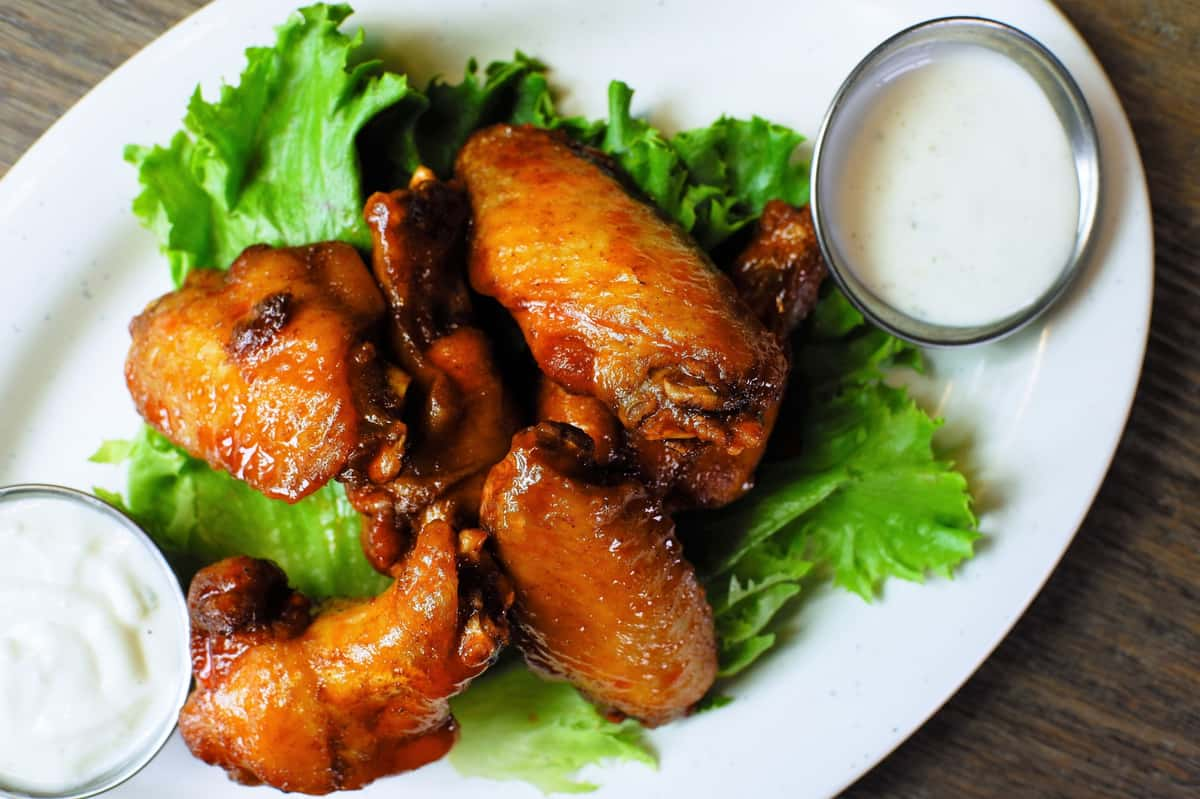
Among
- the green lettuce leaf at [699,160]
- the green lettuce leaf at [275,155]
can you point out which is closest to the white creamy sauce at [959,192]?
the green lettuce leaf at [699,160]

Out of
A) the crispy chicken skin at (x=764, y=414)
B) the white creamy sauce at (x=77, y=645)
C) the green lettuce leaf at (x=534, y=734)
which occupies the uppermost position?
the crispy chicken skin at (x=764, y=414)

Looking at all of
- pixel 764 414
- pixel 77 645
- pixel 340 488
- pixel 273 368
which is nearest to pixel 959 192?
pixel 764 414

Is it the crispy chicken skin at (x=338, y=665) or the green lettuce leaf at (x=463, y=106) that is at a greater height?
the green lettuce leaf at (x=463, y=106)

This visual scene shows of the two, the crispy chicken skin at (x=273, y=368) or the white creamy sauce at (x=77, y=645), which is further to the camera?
the white creamy sauce at (x=77, y=645)

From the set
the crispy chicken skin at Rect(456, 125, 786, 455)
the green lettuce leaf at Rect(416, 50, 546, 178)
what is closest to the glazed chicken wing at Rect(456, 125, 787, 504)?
the crispy chicken skin at Rect(456, 125, 786, 455)

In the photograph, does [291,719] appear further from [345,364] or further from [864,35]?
[864,35]

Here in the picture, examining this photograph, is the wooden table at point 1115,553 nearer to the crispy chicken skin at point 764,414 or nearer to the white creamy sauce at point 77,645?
the crispy chicken skin at point 764,414
